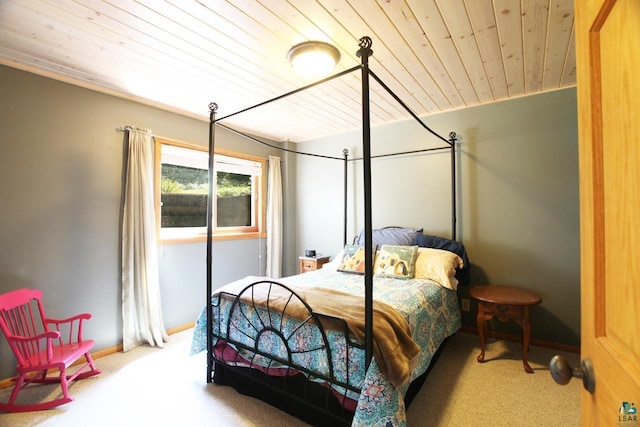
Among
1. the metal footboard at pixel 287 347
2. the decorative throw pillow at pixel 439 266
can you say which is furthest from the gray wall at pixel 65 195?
the decorative throw pillow at pixel 439 266

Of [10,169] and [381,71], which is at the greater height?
[381,71]

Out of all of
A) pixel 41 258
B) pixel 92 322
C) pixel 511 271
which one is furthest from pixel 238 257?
pixel 511 271

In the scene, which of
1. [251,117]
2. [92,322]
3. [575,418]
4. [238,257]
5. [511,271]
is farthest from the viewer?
[238,257]

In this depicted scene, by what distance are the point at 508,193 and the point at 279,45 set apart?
2.44m

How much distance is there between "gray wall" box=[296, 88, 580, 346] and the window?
1.67 metres

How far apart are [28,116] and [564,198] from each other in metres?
4.43

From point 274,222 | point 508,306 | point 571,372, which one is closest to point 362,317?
point 571,372

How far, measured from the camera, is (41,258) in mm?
2289

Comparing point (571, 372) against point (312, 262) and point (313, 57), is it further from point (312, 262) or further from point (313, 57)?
point (312, 262)

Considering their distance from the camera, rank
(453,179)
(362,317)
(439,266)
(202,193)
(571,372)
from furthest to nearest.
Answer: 1. (202,193)
2. (453,179)
3. (439,266)
4. (362,317)
5. (571,372)

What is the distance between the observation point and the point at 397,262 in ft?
8.85

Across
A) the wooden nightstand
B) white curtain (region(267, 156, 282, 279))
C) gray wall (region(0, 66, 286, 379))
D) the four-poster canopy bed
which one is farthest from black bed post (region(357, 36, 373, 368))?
white curtain (region(267, 156, 282, 279))

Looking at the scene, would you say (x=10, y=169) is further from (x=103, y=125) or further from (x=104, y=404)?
(x=104, y=404)

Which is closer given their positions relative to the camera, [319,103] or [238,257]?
[319,103]
